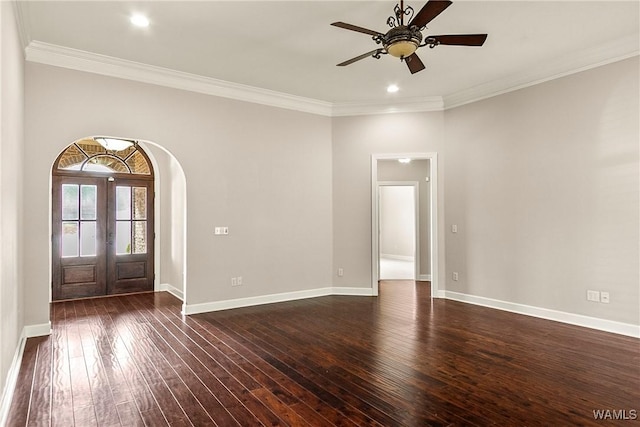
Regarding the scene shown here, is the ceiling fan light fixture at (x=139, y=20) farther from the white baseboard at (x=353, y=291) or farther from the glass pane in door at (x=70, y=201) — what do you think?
the white baseboard at (x=353, y=291)

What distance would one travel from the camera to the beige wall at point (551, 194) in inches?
164

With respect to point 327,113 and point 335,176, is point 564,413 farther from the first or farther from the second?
point 327,113

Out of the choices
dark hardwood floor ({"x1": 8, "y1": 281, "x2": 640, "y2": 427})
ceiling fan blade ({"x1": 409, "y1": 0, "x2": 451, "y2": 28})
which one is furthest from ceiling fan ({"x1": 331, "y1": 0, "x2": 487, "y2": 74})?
dark hardwood floor ({"x1": 8, "y1": 281, "x2": 640, "y2": 427})

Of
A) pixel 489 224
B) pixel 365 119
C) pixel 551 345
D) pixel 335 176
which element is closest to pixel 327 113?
Answer: pixel 365 119

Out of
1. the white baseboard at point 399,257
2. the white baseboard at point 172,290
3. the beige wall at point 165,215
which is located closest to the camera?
the white baseboard at point 172,290

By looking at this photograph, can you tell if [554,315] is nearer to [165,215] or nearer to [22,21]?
[165,215]

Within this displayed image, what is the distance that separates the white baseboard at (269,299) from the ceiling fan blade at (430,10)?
423cm

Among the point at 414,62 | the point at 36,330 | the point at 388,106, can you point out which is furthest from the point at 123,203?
the point at 414,62

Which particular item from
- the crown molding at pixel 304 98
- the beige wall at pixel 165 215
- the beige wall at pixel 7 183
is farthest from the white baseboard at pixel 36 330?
the crown molding at pixel 304 98

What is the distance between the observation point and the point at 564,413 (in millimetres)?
2479

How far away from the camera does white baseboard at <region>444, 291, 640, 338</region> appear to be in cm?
412

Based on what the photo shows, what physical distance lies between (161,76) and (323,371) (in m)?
4.17

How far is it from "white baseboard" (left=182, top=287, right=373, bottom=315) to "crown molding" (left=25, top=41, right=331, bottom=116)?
2.97 meters

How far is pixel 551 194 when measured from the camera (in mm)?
4758
